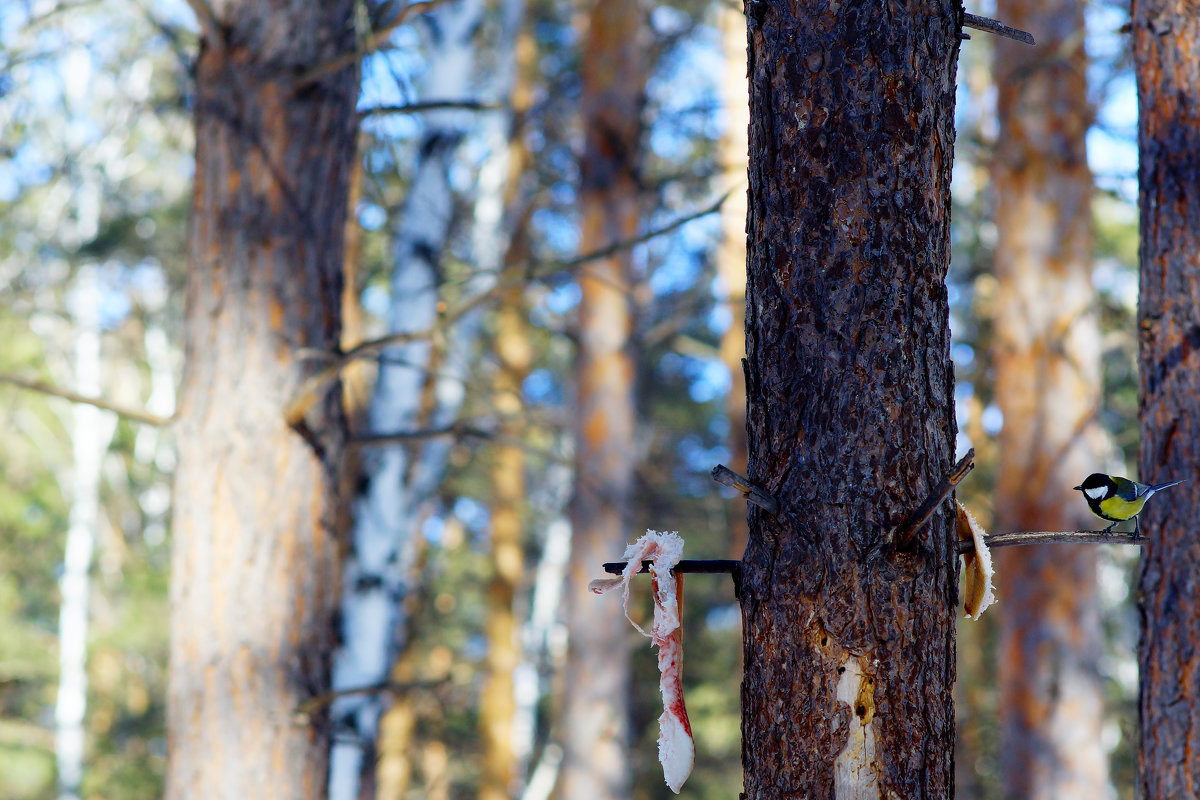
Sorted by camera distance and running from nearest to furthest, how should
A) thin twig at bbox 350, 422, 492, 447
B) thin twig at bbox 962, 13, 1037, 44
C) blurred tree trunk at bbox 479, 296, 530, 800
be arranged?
thin twig at bbox 962, 13, 1037, 44 < thin twig at bbox 350, 422, 492, 447 < blurred tree trunk at bbox 479, 296, 530, 800

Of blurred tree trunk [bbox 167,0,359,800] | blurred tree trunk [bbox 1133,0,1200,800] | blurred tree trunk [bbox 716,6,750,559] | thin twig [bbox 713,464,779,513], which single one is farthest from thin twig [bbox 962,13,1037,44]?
blurred tree trunk [bbox 716,6,750,559]

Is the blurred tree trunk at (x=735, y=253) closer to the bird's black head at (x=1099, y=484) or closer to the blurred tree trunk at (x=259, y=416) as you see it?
the blurred tree trunk at (x=259, y=416)

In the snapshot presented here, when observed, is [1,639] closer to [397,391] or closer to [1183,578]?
[397,391]

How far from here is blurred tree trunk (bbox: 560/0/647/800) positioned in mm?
6082

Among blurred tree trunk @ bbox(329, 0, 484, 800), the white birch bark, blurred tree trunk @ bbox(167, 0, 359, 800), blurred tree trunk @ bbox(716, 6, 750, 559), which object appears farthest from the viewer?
the white birch bark

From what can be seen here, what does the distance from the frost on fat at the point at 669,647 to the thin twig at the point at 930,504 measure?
16.7 inches

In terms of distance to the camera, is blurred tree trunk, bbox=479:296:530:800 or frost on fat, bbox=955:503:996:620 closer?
frost on fat, bbox=955:503:996:620

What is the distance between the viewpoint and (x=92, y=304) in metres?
12.1

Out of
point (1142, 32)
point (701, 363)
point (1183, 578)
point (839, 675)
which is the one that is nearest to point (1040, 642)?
point (1183, 578)

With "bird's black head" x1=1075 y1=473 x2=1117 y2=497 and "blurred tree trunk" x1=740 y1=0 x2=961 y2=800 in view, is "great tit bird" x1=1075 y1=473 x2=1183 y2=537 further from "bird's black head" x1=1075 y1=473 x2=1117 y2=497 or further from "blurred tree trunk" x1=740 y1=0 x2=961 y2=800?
"blurred tree trunk" x1=740 y1=0 x2=961 y2=800

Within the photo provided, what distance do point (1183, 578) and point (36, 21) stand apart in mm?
4052

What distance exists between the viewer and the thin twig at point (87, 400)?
2988mm

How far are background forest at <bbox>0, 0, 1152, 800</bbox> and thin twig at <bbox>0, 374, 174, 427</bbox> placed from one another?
2cm

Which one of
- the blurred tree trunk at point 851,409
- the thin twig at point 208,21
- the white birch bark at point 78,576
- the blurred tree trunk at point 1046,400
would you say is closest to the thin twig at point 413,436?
the thin twig at point 208,21
